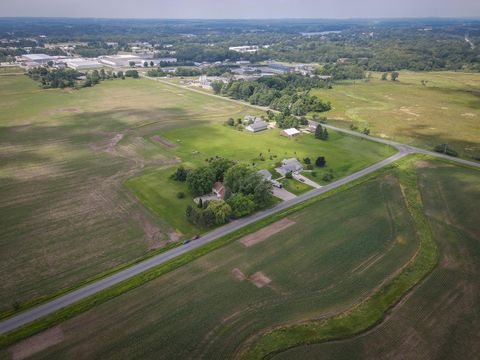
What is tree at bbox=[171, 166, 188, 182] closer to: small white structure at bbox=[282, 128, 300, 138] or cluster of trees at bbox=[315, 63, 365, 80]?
small white structure at bbox=[282, 128, 300, 138]

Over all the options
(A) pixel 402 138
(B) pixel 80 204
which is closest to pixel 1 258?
(B) pixel 80 204

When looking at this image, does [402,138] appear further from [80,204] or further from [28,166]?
[28,166]

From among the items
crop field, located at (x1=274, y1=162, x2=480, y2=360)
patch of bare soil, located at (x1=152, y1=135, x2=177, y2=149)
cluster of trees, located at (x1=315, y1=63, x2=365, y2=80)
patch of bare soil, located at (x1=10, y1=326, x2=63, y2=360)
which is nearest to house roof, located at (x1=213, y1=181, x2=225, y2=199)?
patch of bare soil, located at (x1=152, y1=135, x2=177, y2=149)

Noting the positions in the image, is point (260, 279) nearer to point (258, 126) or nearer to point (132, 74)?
point (258, 126)

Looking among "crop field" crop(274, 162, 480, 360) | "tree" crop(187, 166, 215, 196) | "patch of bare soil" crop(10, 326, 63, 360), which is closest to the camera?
"patch of bare soil" crop(10, 326, 63, 360)

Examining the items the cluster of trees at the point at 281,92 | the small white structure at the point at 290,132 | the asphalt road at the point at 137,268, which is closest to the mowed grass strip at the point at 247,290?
the asphalt road at the point at 137,268
